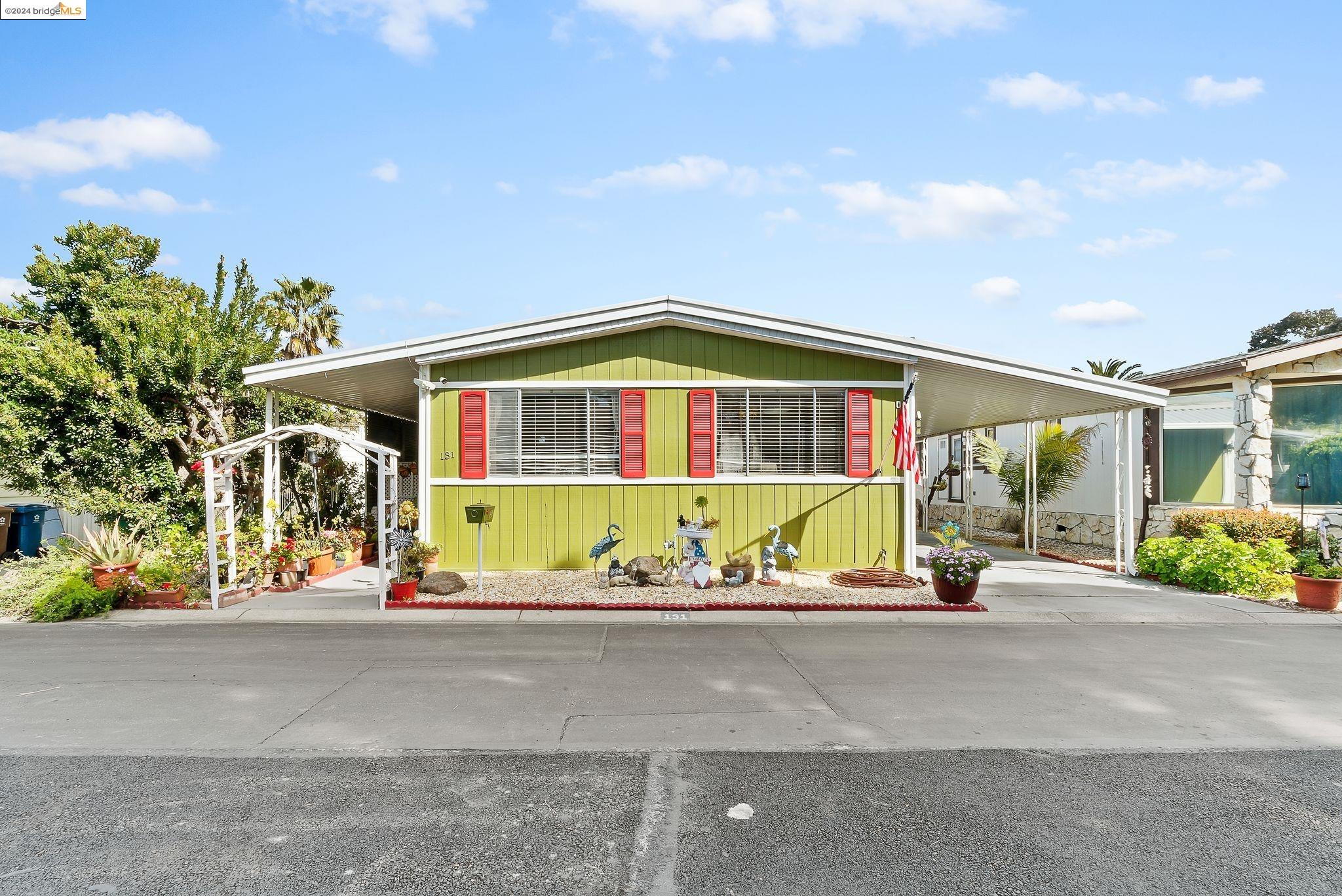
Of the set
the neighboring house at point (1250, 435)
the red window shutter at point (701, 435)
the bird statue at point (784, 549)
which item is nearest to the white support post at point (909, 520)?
the bird statue at point (784, 549)

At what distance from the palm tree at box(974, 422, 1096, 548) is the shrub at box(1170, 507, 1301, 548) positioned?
13.0 ft

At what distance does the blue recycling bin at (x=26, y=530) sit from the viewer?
12656 mm

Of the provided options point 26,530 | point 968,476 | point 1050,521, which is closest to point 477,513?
point 26,530

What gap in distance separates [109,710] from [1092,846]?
19.4ft

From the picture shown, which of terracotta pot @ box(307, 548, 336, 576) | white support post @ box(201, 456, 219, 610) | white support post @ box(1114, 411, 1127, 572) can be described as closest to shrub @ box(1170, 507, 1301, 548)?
white support post @ box(1114, 411, 1127, 572)

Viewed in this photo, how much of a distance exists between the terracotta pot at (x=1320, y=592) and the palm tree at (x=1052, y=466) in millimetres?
6599

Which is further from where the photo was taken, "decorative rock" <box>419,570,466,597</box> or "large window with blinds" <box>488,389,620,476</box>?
"large window with blinds" <box>488,389,620,476</box>

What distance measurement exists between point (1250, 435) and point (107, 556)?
16.4 metres

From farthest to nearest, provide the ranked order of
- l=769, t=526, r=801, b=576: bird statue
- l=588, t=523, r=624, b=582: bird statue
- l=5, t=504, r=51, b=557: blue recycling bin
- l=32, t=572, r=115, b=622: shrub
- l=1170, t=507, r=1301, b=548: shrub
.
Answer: l=5, t=504, r=51, b=557: blue recycling bin < l=1170, t=507, r=1301, b=548: shrub < l=588, t=523, r=624, b=582: bird statue < l=769, t=526, r=801, b=576: bird statue < l=32, t=572, r=115, b=622: shrub

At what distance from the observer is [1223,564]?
1041cm

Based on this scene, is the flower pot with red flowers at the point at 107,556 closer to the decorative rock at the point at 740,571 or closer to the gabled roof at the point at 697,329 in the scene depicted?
the gabled roof at the point at 697,329

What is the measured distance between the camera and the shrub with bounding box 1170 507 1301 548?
38.1ft

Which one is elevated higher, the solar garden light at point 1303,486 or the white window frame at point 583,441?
the white window frame at point 583,441

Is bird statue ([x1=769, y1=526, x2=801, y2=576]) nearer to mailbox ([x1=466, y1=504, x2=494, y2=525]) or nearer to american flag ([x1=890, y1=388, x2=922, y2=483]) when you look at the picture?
american flag ([x1=890, y1=388, x2=922, y2=483])
